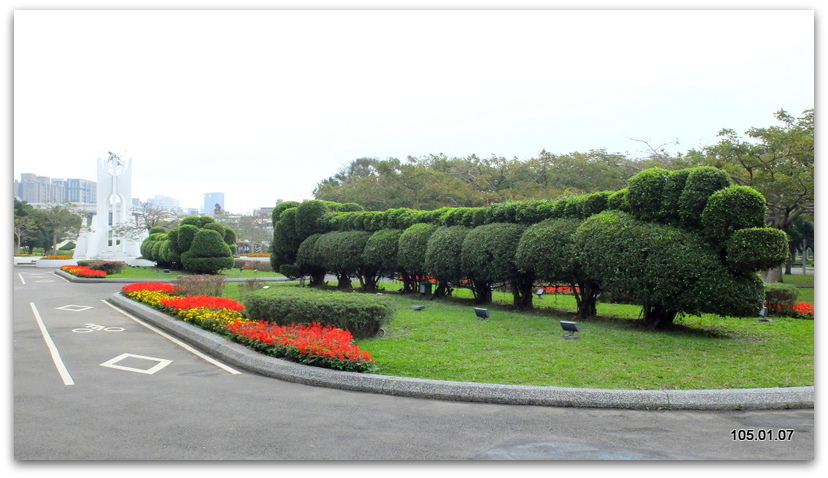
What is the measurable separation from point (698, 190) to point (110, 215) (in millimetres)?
45456

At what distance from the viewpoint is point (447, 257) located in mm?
15914

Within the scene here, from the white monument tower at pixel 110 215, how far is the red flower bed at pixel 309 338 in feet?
127

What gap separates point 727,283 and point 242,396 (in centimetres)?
767

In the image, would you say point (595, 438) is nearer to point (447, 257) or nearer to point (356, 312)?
point (356, 312)

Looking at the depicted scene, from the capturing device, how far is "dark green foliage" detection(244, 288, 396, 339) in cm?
1018

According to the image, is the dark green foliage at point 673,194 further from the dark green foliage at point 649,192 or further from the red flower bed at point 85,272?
the red flower bed at point 85,272

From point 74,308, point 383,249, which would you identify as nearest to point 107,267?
point 74,308

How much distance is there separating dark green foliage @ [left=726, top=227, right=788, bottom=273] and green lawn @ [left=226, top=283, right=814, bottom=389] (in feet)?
4.28

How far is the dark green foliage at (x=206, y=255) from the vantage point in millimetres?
30500

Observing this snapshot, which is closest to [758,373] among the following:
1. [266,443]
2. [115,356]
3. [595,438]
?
[595,438]

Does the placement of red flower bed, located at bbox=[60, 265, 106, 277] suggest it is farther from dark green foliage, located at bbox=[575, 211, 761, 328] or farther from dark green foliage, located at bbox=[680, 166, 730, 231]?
dark green foliage, located at bbox=[680, 166, 730, 231]

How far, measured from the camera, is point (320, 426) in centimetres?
543

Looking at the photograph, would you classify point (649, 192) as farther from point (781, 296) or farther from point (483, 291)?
point (483, 291)

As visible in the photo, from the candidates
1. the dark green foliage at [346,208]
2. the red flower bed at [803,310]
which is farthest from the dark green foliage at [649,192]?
the dark green foliage at [346,208]
